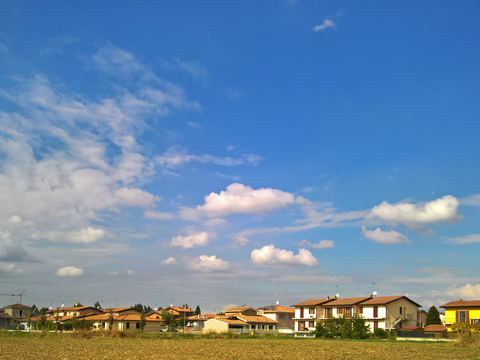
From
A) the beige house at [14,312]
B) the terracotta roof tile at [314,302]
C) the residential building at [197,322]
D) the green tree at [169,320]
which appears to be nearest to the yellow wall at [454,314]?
the terracotta roof tile at [314,302]

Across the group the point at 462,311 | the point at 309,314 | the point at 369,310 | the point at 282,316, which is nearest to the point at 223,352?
the point at 462,311

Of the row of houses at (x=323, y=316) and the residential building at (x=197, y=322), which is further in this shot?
the residential building at (x=197, y=322)

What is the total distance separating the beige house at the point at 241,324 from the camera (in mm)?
75500

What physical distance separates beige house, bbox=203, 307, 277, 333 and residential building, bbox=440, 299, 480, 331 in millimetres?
29453

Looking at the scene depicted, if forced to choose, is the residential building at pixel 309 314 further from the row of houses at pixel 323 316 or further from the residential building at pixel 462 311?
the residential building at pixel 462 311

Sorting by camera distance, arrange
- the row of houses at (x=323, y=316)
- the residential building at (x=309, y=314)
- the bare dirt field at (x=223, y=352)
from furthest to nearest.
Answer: the residential building at (x=309, y=314), the row of houses at (x=323, y=316), the bare dirt field at (x=223, y=352)

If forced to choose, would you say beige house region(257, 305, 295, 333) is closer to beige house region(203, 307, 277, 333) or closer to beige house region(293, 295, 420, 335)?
beige house region(203, 307, 277, 333)

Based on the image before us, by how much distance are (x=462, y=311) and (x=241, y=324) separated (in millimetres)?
35938

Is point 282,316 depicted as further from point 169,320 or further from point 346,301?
point 169,320

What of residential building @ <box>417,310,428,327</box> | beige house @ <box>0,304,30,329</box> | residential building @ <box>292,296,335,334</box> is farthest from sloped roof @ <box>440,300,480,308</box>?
beige house @ <box>0,304,30,329</box>

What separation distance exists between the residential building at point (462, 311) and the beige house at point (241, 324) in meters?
29.5

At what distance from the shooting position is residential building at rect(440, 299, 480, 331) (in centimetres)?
6095

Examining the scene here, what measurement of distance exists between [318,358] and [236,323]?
1984 inches

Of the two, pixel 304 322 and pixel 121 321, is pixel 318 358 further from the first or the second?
pixel 121 321
